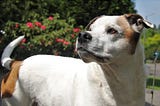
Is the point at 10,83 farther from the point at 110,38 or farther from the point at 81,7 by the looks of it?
the point at 81,7

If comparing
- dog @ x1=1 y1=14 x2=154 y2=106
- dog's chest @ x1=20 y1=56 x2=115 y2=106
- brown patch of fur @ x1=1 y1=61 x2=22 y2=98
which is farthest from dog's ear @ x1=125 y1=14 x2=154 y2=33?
brown patch of fur @ x1=1 y1=61 x2=22 y2=98

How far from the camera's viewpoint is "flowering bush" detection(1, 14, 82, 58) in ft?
36.1

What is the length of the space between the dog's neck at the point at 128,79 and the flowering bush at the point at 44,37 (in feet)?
16.6

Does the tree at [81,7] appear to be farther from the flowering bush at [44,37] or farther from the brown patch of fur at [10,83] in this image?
the brown patch of fur at [10,83]

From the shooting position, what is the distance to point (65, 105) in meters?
6.00

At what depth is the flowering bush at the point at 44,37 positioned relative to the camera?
433 inches

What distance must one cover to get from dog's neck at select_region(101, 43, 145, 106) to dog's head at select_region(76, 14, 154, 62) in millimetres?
144

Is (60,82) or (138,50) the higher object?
(138,50)

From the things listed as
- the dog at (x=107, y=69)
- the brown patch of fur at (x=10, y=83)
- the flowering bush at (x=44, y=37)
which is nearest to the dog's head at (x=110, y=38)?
the dog at (x=107, y=69)

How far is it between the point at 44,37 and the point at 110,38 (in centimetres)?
621

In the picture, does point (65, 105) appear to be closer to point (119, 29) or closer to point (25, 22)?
point (119, 29)

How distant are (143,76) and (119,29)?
22.8 inches

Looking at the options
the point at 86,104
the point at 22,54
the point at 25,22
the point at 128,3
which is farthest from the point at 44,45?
the point at 128,3

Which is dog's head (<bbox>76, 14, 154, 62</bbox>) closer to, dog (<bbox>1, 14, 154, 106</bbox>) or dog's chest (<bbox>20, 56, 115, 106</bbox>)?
dog (<bbox>1, 14, 154, 106</bbox>)
